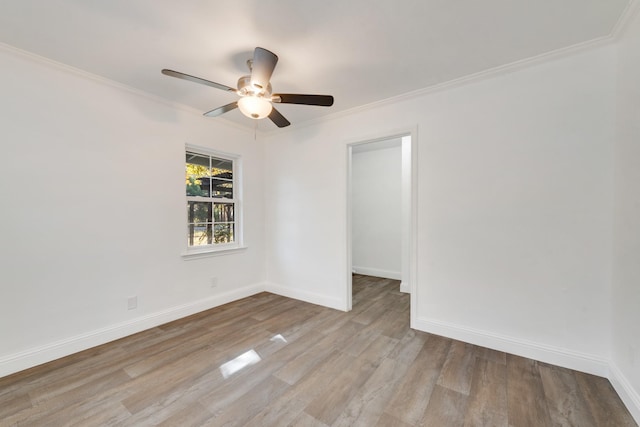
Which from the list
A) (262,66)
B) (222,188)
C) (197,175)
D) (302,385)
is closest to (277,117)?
(262,66)

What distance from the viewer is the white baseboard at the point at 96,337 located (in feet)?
6.81

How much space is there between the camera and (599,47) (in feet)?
6.50

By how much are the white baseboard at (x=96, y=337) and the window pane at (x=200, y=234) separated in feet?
2.47

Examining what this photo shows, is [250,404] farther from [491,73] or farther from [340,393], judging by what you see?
[491,73]

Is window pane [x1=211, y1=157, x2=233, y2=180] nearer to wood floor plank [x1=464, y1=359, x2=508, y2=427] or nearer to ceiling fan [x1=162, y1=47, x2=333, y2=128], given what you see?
ceiling fan [x1=162, y1=47, x2=333, y2=128]

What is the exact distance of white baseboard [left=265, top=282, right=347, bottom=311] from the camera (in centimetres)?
341

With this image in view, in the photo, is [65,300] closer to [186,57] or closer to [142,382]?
[142,382]

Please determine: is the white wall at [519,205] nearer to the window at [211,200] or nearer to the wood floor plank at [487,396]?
the wood floor plank at [487,396]

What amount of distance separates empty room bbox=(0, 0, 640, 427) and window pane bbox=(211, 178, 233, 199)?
0.43 m

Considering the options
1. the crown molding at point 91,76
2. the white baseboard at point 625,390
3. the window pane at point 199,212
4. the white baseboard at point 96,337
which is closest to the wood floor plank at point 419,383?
the white baseboard at point 625,390

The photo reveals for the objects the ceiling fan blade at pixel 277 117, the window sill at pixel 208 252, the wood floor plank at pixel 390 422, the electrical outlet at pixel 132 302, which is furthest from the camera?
the window sill at pixel 208 252

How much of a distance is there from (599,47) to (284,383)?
11.6 feet

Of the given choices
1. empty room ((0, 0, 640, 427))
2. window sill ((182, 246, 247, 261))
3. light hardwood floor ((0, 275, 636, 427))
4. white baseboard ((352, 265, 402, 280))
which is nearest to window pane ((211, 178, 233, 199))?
empty room ((0, 0, 640, 427))

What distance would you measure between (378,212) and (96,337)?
15.0ft
